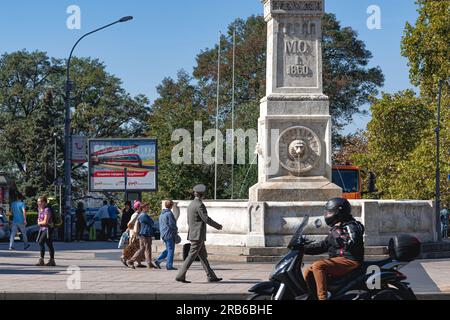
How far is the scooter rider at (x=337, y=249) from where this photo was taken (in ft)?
37.9

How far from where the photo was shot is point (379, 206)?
77.0 ft

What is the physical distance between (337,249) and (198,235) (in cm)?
590

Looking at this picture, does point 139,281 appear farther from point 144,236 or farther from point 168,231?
point 144,236

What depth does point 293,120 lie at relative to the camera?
2458 cm

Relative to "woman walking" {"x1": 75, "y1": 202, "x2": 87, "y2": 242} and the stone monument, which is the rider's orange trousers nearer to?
the stone monument

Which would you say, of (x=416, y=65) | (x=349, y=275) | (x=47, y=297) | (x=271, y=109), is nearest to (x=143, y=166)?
(x=416, y=65)

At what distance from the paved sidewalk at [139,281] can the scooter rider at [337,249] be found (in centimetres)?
357

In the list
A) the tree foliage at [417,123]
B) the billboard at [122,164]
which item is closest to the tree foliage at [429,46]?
the tree foliage at [417,123]

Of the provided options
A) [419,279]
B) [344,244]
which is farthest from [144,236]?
[344,244]

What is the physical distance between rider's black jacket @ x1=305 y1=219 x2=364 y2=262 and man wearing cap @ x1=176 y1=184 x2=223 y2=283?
18.3ft

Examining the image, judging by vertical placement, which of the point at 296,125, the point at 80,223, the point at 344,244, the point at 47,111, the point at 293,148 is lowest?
the point at 80,223

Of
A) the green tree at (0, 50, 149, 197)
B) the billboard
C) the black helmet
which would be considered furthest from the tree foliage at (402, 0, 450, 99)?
the black helmet

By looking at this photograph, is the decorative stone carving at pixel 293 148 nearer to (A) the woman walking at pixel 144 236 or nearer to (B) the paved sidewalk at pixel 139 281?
(B) the paved sidewalk at pixel 139 281

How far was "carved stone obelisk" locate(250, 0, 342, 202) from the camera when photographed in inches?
966
